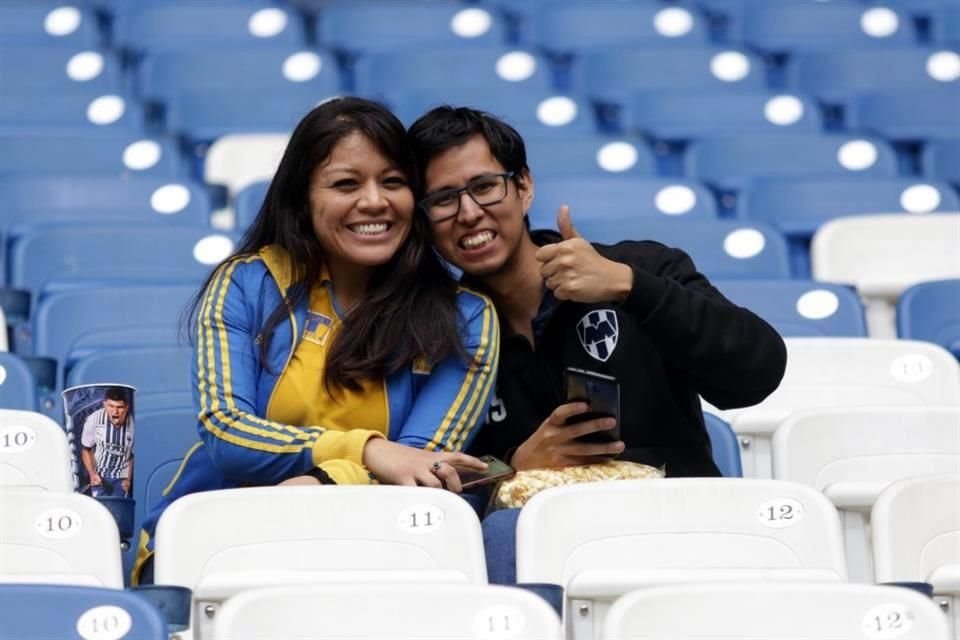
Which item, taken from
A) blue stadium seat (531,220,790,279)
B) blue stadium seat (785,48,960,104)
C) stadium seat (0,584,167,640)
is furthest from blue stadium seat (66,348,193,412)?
blue stadium seat (785,48,960,104)

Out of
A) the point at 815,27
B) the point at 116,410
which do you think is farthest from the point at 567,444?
the point at 815,27

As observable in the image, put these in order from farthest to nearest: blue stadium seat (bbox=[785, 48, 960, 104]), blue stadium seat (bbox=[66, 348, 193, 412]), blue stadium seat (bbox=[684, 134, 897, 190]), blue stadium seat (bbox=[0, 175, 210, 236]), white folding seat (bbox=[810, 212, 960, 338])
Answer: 1. blue stadium seat (bbox=[785, 48, 960, 104])
2. blue stadium seat (bbox=[684, 134, 897, 190])
3. white folding seat (bbox=[810, 212, 960, 338])
4. blue stadium seat (bbox=[0, 175, 210, 236])
5. blue stadium seat (bbox=[66, 348, 193, 412])

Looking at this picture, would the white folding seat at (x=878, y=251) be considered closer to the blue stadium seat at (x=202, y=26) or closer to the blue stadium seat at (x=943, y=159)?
the blue stadium seat at (x=943, y=159)

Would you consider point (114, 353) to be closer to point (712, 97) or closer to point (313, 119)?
point (313, 119)

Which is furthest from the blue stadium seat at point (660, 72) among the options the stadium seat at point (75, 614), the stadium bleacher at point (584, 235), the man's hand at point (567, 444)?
the stadium seat at point (75, 614)

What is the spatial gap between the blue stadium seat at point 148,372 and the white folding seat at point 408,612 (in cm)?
139

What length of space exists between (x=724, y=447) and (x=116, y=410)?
1119 millimetres

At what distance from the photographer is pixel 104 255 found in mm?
4129

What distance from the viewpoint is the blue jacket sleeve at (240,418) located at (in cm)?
284

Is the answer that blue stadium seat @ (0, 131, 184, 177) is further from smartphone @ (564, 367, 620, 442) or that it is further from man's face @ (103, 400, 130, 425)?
smartphone @ (564, 367, 620, 442)

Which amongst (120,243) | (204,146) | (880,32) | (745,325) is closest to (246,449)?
(745,325)

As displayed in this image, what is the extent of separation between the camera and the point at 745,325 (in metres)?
2.87

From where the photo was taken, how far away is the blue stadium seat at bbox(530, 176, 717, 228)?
15.5ft

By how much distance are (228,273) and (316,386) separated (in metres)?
0.25
